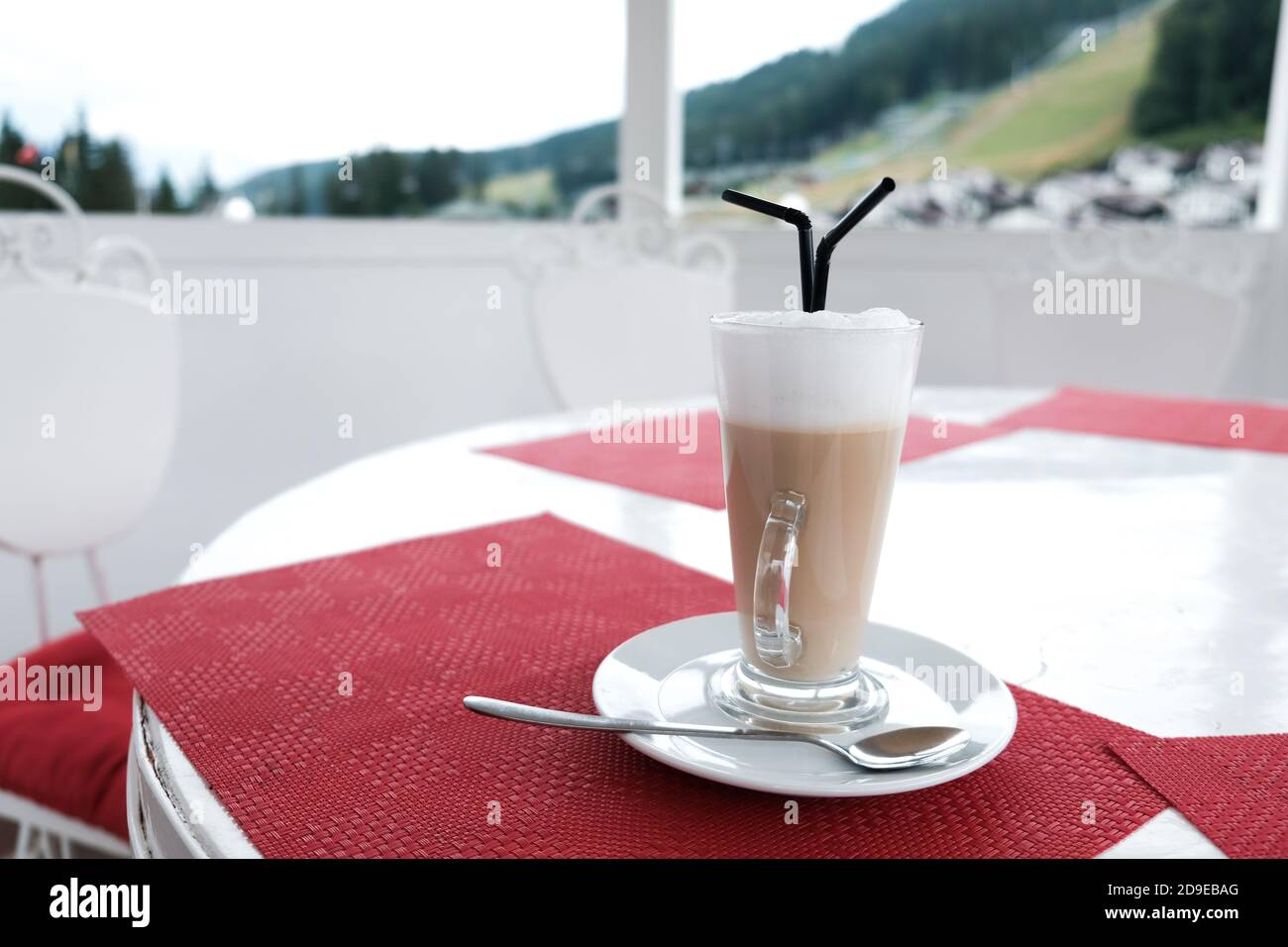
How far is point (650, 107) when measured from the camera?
2.73 m

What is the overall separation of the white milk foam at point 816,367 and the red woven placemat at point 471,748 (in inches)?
6.7

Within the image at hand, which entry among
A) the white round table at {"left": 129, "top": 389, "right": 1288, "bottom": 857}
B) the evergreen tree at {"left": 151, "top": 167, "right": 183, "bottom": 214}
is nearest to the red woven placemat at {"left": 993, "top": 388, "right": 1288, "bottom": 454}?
the white round table at {"left": 129, "top": 389, "right": 1288, "bottom": 857}

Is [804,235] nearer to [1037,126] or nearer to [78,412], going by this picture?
[78,412]

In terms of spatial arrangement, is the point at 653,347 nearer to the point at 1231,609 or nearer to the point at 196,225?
the point at 196,225

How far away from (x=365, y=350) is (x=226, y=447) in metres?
0.39

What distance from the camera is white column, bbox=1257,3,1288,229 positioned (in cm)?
286

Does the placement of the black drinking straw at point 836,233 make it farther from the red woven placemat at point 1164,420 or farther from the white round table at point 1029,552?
the red woven placemat at point 1164,420

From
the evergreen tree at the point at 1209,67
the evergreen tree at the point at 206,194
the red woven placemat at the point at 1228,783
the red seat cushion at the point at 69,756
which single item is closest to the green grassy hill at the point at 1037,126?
the evergreen tree at the point at 1209,67

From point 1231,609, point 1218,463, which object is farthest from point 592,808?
point 1218,463

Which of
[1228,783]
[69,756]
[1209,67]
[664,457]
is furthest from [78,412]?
[1209,67]

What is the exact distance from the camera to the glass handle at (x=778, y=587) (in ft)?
1.57

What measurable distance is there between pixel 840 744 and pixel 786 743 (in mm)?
24

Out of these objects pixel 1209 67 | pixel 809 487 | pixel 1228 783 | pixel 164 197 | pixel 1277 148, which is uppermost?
pixel 1209 67

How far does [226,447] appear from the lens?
7.56ft
